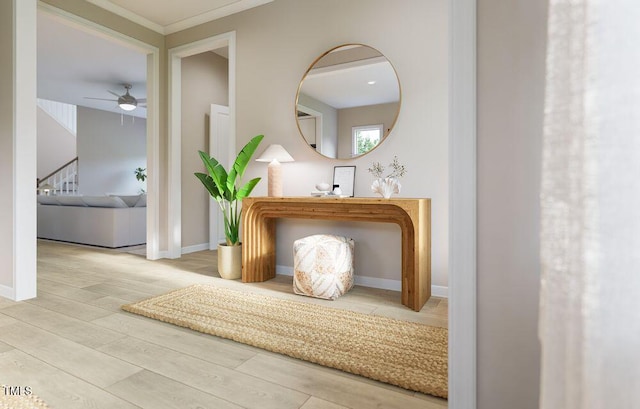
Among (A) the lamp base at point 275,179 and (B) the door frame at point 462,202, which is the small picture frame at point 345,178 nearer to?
(A) the lamp base at point 275,179

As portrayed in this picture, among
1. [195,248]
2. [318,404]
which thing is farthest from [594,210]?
[195,248]

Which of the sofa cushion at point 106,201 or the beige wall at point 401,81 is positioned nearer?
the beige wall at point 401,81

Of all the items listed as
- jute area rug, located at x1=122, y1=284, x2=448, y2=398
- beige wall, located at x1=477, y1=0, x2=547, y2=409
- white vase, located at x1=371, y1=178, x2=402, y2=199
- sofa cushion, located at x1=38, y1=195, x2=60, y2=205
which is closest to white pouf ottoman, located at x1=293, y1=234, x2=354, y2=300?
jute area rug, located at x1=122, y1=284, x2=448, y2=398

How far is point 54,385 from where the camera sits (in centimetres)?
142

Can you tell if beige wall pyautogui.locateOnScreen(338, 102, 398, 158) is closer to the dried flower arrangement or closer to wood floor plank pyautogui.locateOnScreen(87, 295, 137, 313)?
the dried flower arrangement

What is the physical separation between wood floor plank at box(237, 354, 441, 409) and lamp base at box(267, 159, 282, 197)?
1.75 metres

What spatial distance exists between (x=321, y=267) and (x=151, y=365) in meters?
1.32

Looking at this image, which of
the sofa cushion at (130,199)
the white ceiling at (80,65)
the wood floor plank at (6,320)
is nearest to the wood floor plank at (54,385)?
the wood floor plank at (6,320)

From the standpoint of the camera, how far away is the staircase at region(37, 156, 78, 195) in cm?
870

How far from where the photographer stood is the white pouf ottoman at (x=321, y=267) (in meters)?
2.62

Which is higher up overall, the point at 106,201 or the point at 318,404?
the point at 106,201

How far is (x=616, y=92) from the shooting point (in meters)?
Result: 0.43

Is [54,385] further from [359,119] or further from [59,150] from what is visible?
[59,150]

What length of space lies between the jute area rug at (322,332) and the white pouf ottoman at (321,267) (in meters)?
0.20
